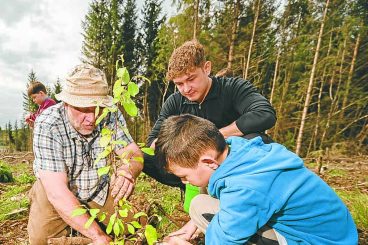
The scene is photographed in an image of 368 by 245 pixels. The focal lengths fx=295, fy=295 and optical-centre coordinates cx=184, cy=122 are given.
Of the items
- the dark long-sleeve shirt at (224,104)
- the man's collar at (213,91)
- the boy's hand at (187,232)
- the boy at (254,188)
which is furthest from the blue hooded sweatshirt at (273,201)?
the man's collar at (213,91)

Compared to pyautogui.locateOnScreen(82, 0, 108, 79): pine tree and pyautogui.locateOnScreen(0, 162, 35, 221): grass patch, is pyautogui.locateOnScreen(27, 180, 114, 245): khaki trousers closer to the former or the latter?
pyautogui.locateOnScreen(0, 162, 35, 221): grass patch

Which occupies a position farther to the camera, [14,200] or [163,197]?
[14,200]

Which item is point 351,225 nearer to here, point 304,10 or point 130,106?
point 130,106

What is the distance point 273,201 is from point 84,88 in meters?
1.52

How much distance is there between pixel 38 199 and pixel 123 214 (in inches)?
54.1

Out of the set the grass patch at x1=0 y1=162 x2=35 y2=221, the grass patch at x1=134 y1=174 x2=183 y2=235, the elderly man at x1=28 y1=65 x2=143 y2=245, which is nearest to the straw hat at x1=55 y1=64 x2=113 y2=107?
the elderly man at x1=28 y1=65 x2=143 y2=245

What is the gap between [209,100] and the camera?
9.91 feet

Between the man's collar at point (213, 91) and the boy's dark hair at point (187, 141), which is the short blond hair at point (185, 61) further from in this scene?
the boy's dark hair at point (187, 141)

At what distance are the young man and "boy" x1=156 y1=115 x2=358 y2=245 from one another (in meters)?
0.91

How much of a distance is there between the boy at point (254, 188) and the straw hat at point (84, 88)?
0.72m

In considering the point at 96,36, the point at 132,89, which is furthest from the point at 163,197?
the point at 96,36

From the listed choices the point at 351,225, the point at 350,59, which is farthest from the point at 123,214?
the point at 350,59

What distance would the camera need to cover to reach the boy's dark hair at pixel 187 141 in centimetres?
165

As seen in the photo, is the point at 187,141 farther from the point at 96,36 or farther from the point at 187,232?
the point at 96,36
